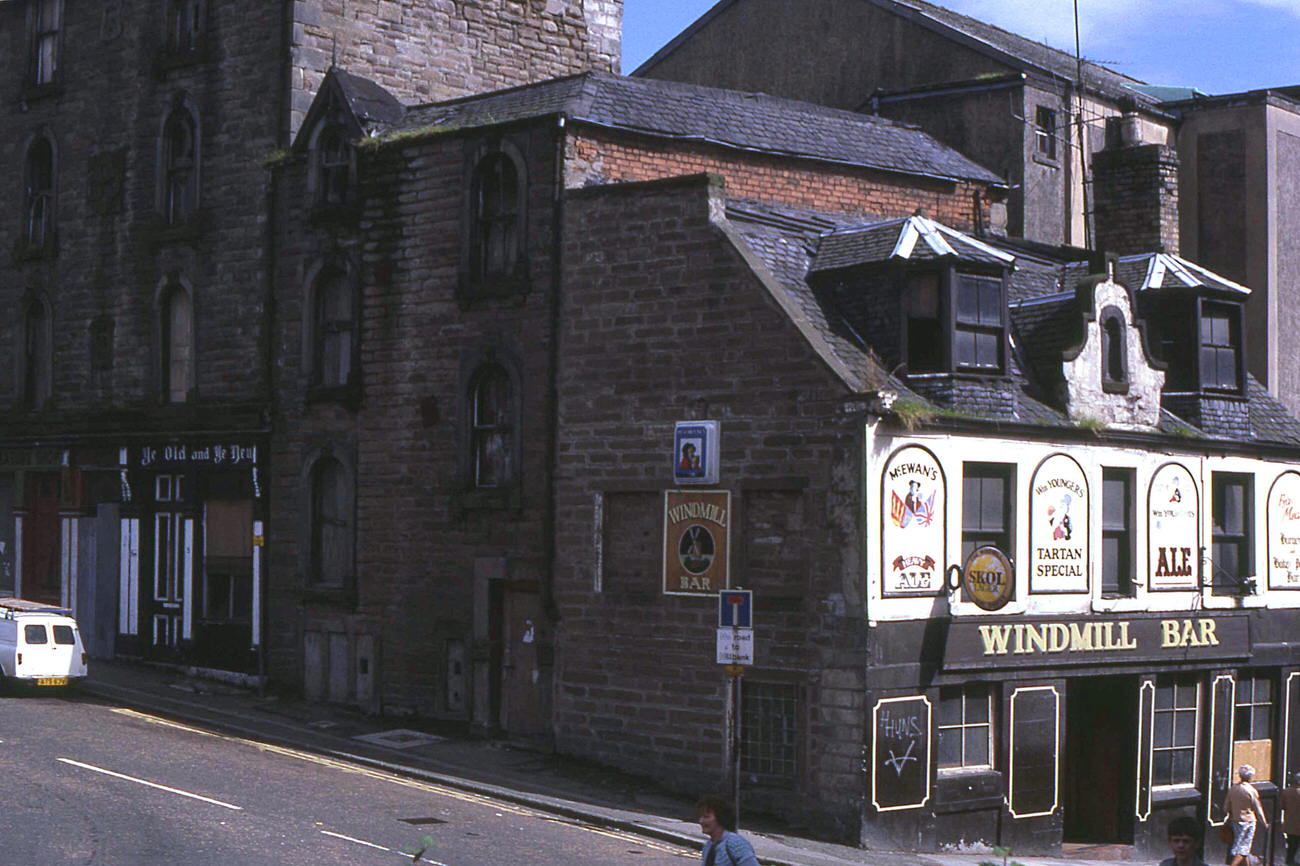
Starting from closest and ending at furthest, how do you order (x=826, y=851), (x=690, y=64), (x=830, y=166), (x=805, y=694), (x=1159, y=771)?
(x=826, y=851), (x=805, y=694), (x=1159, y=771), (x=830, y=166), (x=690, y=64)

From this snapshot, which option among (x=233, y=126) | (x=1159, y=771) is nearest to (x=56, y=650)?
(x=233, y=126)

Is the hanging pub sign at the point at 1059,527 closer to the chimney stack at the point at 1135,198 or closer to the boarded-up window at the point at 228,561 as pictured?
the chimney stack at the point at 1135,198

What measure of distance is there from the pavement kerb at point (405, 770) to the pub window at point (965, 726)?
14.2ft

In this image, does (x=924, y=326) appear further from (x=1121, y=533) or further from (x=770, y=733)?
(x=770, y=733)

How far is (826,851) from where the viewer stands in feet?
72.2

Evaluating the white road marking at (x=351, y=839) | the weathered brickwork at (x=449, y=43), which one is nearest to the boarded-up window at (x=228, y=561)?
the weathered brickwork at (x=449, y=43)

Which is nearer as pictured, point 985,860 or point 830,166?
point 985,860

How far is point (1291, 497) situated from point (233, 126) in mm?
20026

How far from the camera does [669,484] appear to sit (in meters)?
25.2

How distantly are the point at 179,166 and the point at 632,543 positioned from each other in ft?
46.0

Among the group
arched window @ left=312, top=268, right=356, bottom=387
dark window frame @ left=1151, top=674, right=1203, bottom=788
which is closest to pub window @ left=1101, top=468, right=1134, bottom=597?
dark window frame @ left=1151, top=674, right=1203, bottom=788

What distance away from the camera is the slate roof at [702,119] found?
2781 centimetres

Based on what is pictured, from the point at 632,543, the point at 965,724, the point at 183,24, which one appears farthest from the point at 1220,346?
the point at 183,24

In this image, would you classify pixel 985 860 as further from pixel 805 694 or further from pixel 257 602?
pixel 257 602
